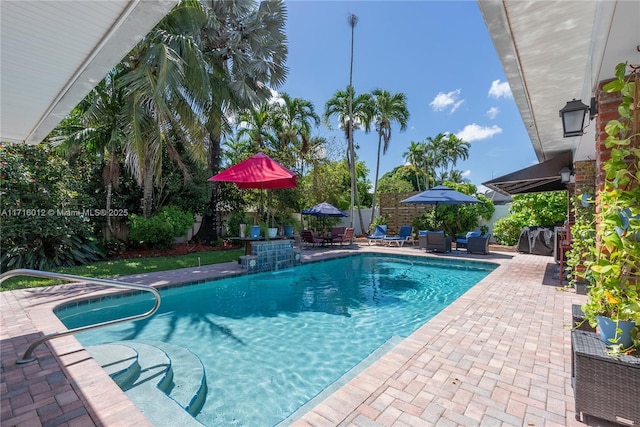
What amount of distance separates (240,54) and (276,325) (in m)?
10.8

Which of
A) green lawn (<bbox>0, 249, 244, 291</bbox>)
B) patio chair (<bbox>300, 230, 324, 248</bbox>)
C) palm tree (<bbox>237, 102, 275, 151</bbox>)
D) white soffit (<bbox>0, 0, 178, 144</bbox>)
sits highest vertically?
palm tree (<bbox>237, 102, 275, 151</bbox>)

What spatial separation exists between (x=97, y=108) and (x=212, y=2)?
19.6 feet

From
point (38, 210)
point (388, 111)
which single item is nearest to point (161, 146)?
point (38, 210)

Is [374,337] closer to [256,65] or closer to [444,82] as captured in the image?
[256,65]

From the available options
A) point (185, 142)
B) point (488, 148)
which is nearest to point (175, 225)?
point (185, 142)

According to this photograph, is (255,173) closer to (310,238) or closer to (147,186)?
(147,186)

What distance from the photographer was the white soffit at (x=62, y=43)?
98.3 inches

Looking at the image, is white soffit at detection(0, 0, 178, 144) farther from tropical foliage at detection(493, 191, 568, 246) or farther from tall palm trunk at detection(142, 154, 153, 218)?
tropical foliage at detection(493, 191, 568, 246)

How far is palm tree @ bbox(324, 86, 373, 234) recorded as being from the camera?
19.9 m

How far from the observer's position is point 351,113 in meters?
19.8

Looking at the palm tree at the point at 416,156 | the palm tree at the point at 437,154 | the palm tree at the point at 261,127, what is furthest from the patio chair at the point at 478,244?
the palm tree at the point at 437,154

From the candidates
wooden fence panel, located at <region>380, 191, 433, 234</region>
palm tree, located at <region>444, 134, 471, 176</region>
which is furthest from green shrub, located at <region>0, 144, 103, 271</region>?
palm tree, located at <region>444, 134, 471, 176</region>

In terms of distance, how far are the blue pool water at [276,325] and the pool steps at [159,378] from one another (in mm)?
184

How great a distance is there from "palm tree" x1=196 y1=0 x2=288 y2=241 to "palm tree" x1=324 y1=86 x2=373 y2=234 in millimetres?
7850
